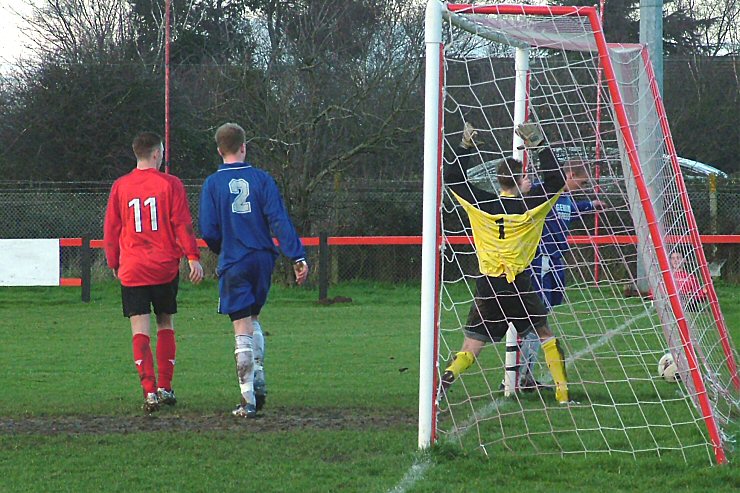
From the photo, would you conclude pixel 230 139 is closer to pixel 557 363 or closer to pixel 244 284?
pixel 244 284

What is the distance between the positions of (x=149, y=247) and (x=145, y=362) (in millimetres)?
742

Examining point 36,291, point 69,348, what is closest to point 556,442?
point 69,348

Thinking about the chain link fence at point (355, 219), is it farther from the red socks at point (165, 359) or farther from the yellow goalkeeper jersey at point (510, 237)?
the yellow goalkeeper jersey at point (510, 237)

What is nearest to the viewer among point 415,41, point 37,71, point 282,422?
point 282,422

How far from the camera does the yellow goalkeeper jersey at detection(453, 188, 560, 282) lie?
274 inches

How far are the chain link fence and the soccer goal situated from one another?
974 centimetres

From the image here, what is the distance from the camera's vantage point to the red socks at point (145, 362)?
7242 millimetres

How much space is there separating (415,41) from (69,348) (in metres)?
11.4

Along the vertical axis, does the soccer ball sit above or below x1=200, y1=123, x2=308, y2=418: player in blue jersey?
below

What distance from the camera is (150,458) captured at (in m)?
5.70

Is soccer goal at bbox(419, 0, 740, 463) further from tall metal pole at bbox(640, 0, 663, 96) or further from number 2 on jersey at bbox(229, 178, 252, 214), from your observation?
tall metal pole at bbox(640, 0, 663, 96)

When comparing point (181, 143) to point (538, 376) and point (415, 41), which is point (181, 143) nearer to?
point (415, 41)

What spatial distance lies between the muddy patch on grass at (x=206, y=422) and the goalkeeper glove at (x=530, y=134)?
5.94 feet

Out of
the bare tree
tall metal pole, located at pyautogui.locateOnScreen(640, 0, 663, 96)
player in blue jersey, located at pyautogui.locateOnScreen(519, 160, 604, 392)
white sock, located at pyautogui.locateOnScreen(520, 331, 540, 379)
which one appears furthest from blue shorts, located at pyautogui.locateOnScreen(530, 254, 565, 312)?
the bare tree
